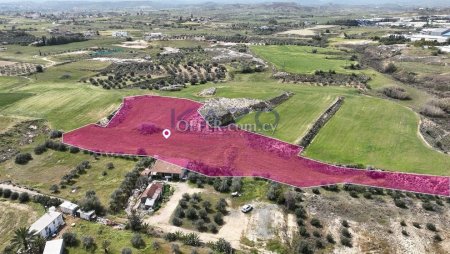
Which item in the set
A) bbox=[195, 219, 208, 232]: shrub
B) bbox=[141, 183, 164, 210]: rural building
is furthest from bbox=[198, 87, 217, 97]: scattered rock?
bbox=[195, 219, 208, 232]: shrub

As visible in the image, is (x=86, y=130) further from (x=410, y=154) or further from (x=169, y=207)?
(x=410, y=154)

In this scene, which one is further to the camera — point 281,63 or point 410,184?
point 281,63

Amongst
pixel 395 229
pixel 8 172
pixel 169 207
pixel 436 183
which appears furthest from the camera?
pixel 8 172

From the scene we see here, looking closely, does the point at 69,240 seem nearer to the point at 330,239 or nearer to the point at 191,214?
the point at 191,214

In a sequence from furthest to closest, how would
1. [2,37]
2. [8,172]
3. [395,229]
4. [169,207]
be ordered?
[2,37] → [8,172] → [169,207] → [395,229]

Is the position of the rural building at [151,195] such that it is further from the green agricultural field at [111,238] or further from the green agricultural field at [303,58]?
the green agricultural field at [303,58]

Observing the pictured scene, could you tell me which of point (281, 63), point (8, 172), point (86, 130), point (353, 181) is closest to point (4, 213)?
point (8, 172)

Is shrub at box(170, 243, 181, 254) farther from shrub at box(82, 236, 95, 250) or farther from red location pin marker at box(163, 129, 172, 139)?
red location pin marker at box(163, 129, 172, 139)
